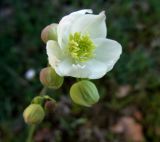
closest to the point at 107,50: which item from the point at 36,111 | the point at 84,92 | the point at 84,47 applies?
the point at 84,47

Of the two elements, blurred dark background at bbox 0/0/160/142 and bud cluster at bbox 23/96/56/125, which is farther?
blurred dark background at bbox 0/0/160/142

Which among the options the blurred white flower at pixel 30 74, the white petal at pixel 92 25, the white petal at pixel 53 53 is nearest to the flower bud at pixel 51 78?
the white petal at pixel 53 53

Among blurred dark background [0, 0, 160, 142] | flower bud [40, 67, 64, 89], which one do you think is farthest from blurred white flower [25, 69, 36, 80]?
flower bud [40, 67, 64, 89]

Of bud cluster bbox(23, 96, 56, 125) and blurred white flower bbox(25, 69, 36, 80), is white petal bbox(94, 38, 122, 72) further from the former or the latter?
blurred white flower bbox(25, 69, 36, 80)

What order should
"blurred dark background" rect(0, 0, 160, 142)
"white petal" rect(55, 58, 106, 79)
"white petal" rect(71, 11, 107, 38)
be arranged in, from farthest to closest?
"blurred dark background" rect(0, 0, 160, 142)
"white petal" rect(71, 11, 107, 38)
"white petal" rect(55, 58, 106, 79)

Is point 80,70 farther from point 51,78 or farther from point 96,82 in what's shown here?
point 96,82

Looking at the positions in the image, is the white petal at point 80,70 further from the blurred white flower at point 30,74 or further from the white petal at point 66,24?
the blurred white flower at point 30,74

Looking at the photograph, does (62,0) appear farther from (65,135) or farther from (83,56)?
(83,56)
